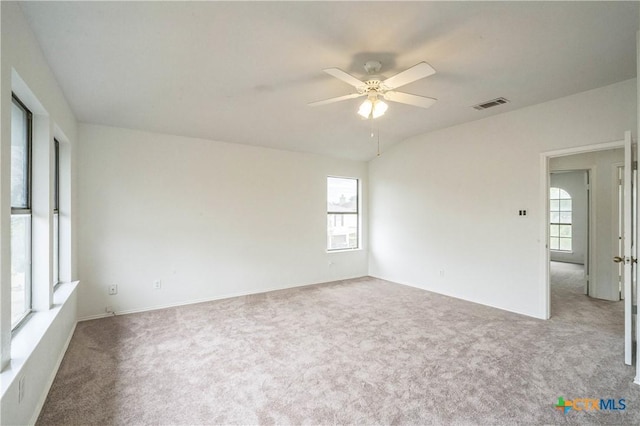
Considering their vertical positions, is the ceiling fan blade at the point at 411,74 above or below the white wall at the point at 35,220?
above

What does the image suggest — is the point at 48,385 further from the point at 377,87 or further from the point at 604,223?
the point at 604,223

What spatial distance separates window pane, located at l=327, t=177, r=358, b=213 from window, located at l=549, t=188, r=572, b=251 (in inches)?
225

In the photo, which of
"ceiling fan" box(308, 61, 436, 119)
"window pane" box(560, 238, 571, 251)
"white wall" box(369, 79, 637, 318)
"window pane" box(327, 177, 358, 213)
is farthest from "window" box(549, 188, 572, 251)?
"ceiling fan" box(308, 61, 436, 119)

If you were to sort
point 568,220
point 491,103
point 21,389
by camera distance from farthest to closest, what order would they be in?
point 568,220, point 491,103, point 21,389

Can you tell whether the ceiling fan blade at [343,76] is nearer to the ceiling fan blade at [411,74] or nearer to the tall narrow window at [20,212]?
the ceiling fan blade at [411,74]

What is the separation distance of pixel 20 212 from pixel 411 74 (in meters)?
Result: 3.13

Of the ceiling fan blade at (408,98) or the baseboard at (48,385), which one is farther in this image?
the ceiling fan blade at (408,98)

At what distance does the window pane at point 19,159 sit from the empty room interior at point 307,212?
2cm

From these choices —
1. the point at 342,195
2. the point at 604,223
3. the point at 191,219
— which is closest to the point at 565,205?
the point at 604,223

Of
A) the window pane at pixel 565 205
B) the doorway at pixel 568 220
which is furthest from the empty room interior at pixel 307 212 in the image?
the window pane at pixel 565 205

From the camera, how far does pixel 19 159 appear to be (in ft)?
7.32

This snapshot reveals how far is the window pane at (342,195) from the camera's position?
5.82 m

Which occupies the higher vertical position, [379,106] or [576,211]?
[379,106]

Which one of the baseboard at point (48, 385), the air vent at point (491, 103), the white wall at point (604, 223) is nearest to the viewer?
the baseboard at point (48, 385)
